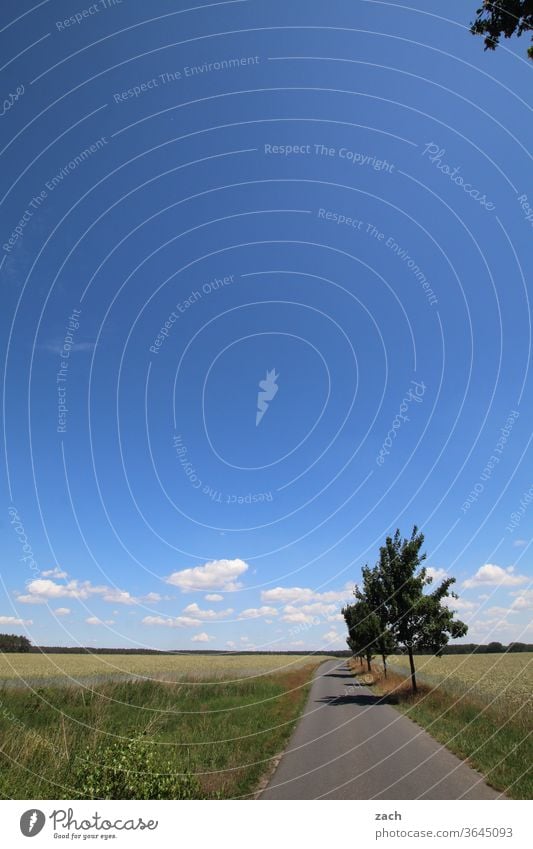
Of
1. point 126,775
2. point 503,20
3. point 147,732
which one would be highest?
point 503,20

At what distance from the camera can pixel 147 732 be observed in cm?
980

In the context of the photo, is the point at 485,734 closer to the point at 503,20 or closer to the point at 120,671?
the point at 503,20

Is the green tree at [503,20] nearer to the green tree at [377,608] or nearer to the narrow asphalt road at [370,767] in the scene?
the narrow asphalt road at [370,767]

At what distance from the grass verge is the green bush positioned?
713 centimetres

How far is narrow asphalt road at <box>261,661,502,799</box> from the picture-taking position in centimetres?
960

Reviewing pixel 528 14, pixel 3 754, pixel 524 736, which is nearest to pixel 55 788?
pixel 3 754

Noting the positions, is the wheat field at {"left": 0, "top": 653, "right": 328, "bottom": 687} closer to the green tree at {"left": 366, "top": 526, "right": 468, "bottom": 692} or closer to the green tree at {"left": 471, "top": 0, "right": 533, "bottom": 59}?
the green tree at {"left": 366, "top": 526, "right": 468, "bottom": 692}

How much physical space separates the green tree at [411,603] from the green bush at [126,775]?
79.8 feet

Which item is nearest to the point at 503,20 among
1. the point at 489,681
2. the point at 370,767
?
the point at 370,767

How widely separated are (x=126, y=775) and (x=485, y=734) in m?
13.0

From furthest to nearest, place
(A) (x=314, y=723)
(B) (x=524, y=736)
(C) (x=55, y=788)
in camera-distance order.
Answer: (A) (x=314, y=723) < (B) (x=524, y=736) < (C) (x=55, y=788)
